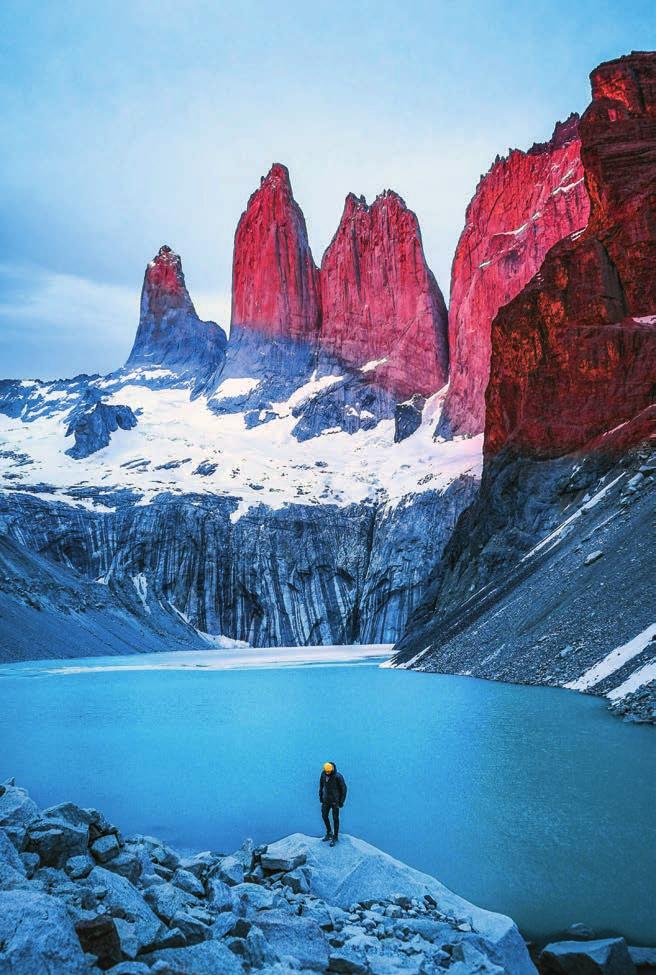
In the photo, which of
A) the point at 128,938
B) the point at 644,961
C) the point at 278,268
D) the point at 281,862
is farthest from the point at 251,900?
the point at 278,268

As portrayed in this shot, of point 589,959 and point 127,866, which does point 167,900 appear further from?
point 589,959

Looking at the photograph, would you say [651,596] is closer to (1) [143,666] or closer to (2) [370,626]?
(1) [143,666]

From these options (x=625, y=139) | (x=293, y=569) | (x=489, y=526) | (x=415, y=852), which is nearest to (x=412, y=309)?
(x=293, y=569)

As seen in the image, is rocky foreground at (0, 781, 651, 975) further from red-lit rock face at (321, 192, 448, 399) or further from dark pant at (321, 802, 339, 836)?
red-lit rock face at (321, 192, 448, 399)

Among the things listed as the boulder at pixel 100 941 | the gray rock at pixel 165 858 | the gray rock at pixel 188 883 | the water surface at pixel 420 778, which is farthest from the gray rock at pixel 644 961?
the gray rock at pixel 165 858

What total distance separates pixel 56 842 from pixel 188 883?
189 cm

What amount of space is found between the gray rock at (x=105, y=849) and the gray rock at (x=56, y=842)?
0.57ft

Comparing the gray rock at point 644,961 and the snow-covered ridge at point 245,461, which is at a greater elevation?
the snow-covered ridge at point 245,461

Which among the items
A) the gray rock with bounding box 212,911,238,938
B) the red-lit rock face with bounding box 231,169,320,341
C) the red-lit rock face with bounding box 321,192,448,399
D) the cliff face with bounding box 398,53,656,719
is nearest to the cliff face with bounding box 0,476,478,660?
the cliff face with bounding box 398,53,656,719

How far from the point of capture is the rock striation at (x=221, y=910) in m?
6.46

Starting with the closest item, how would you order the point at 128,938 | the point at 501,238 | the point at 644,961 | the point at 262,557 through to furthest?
the point at 128,938 → the point at 644,961 → the point at 262,557 → the point at 501,238

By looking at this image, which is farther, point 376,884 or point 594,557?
point 594,557

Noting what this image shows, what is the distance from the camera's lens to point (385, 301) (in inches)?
5935

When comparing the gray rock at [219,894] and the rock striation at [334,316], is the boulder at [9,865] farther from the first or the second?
the rock striation at [334,316]
